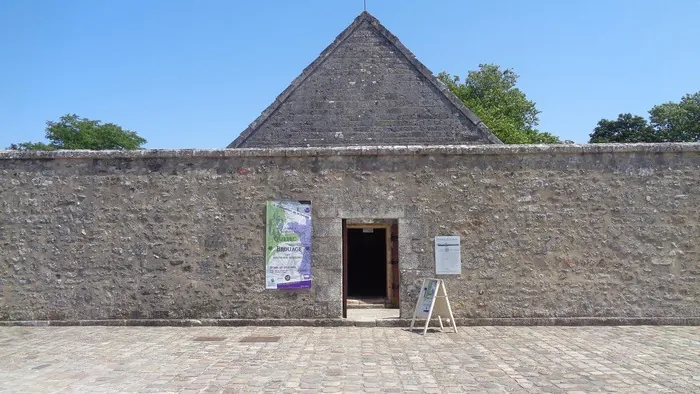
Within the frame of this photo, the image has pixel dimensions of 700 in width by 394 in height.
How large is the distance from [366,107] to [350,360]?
8049mm

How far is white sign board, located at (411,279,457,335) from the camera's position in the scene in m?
9.13

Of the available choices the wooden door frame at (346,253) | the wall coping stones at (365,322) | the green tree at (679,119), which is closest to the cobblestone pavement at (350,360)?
the wall coping stones at (365,322)

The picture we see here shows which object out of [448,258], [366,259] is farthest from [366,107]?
[448,258]

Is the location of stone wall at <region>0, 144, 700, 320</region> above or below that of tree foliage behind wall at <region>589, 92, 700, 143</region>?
below

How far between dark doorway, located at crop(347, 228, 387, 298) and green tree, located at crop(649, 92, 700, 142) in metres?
29.7

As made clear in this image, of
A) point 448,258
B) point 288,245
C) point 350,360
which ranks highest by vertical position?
point 288,245

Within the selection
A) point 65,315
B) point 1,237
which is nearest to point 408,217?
point 65,315

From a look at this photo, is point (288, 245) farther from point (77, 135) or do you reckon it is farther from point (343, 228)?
point (77, 135)

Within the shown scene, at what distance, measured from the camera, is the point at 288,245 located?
998cm

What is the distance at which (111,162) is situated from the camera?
10.2 meters

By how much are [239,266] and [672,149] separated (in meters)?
8.01

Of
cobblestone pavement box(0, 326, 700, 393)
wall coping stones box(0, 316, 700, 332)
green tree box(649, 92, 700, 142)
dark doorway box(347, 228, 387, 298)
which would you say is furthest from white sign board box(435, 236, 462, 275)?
green tree box(649, 92, 700, 142)

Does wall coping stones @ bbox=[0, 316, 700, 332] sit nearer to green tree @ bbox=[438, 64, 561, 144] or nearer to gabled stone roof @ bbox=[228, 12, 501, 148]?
gabled stone roof @ bbox=[228, 12, 501, 148]

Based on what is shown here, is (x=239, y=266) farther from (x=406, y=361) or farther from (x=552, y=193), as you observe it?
(x=552, y=193)
